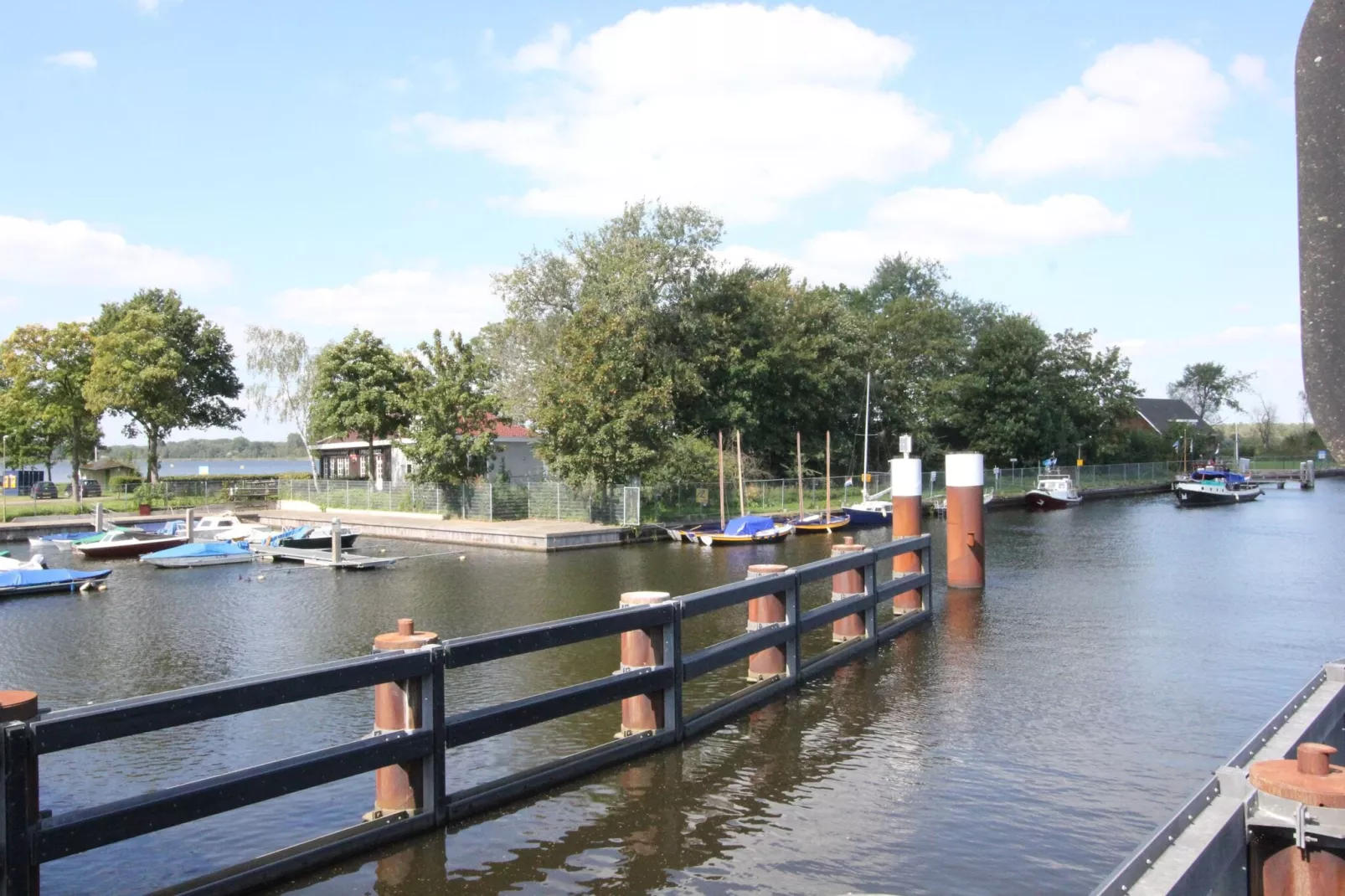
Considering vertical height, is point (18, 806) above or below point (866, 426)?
below

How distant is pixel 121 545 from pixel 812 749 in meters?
31.6

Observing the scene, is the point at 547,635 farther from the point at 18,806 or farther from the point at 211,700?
the point at 18,806

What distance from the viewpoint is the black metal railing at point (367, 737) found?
4359 mm

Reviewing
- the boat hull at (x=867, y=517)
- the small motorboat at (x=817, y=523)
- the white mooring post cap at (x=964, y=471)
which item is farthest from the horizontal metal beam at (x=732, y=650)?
the boat hull at (x=867, y=517)

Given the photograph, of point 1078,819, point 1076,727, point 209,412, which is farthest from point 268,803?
point 209,412

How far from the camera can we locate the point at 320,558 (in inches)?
1203

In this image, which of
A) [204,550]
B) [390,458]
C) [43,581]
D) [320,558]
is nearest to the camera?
[43,581]

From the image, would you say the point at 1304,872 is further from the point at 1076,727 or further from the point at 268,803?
the point at 268,803

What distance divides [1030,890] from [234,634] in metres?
15.8

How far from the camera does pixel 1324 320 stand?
129 centimetres

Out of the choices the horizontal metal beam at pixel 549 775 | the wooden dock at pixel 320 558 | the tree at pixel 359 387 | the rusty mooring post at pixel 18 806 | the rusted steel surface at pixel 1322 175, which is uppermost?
the tree at pixel 359 387

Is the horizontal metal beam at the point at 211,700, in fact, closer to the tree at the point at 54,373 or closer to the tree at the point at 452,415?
the tree at the point at 452,415

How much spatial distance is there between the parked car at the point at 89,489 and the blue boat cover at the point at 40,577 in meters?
37.8

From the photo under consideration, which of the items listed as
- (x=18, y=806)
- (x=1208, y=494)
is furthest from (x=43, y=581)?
(x=1208, y=494)
